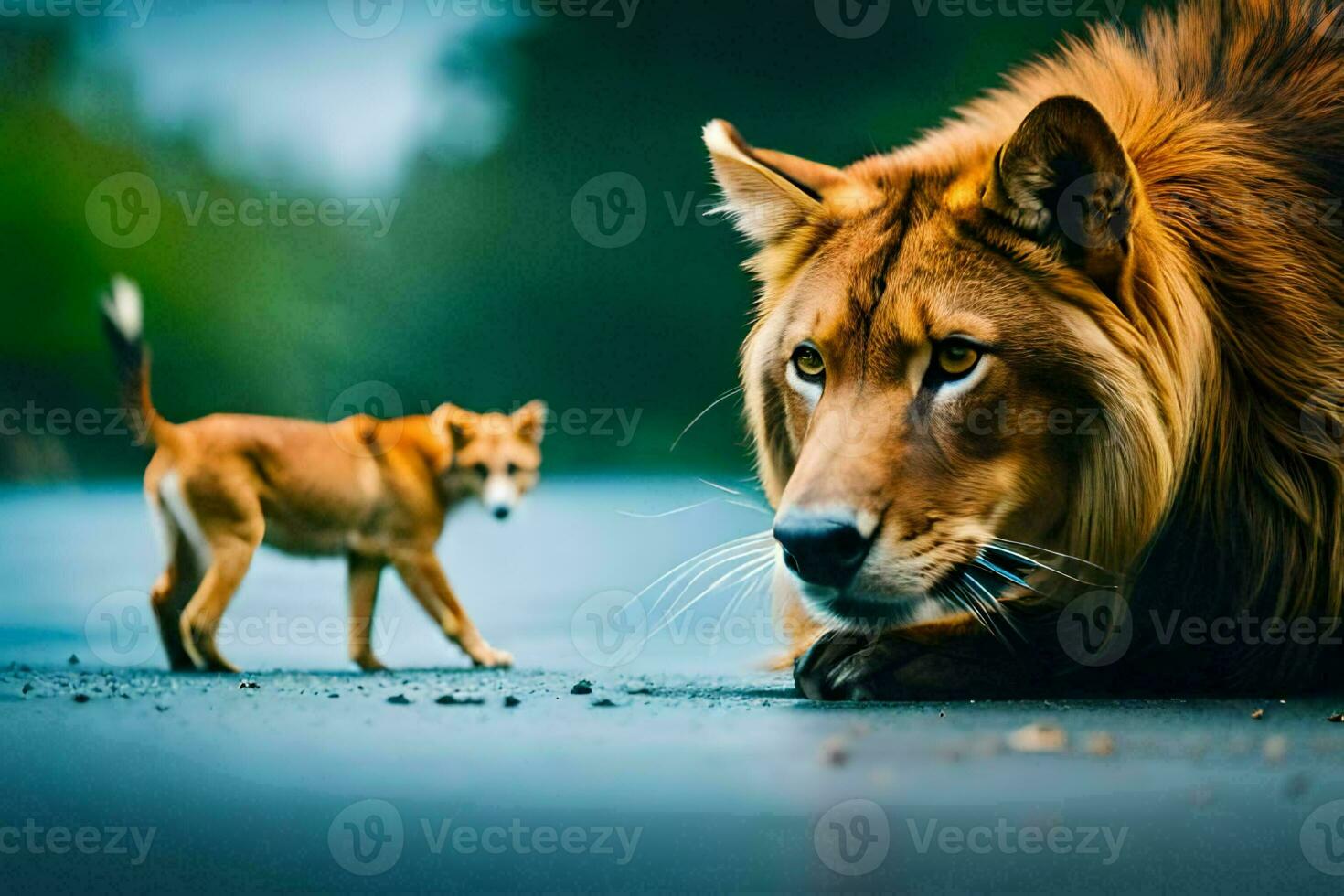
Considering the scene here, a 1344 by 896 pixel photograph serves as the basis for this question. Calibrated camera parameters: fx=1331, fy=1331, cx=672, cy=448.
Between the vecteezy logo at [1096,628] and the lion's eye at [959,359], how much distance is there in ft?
1.50

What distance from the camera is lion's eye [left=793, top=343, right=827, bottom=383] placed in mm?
2160

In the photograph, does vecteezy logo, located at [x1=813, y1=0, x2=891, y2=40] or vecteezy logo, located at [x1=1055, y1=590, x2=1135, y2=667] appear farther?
vecteezy logo, located at [x1=813, y1=0, x2=891, y2=40]

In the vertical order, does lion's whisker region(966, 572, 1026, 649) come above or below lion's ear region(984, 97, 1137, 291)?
below

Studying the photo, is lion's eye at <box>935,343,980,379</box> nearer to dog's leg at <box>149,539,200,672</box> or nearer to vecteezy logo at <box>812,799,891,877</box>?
vecteezy logo at <box>812,799,891,877</box>

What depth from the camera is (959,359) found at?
6.61 ft

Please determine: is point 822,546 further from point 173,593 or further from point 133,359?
point 133,359

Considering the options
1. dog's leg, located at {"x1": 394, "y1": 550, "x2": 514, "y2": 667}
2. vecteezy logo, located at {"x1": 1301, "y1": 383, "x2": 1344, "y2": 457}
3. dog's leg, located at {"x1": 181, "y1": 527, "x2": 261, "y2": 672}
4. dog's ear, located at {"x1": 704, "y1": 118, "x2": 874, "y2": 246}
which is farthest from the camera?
dog's leg, located at {"x1": 394, "y1": 550, "x2": 514, "y2": 667}

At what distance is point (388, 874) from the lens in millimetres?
1417

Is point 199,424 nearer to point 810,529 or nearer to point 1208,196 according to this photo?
point 810,529

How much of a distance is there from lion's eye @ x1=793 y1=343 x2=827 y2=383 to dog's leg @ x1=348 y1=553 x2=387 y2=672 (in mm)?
1286

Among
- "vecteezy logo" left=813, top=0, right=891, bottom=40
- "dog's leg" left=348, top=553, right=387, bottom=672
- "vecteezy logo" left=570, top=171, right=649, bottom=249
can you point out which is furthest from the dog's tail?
"vecteezy logo" left=813, top=0, right=891, bottom=40

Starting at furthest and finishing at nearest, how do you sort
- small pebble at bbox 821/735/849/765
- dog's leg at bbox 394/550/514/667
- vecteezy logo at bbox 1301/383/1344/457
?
dog's leg at bbox 394/550/514/667
vecteezy logo at bbox 1301/383/1344/457
small pebble at bbox 821/735/849/765

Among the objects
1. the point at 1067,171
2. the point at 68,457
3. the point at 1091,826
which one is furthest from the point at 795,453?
the point at 68,457

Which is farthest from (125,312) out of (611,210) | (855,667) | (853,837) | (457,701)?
(853,837)
